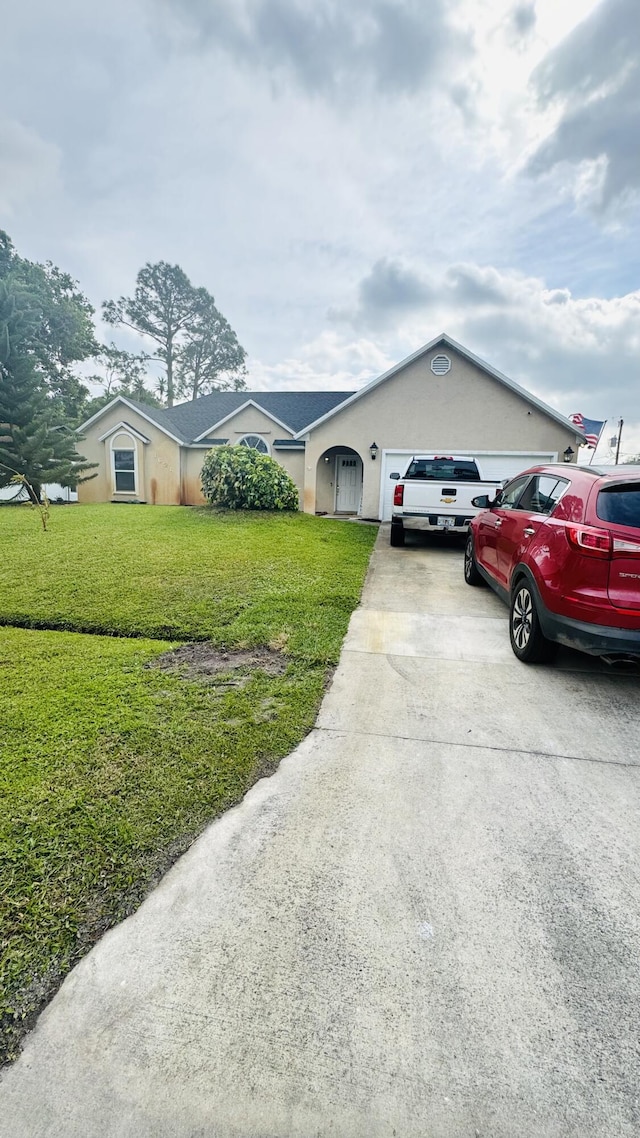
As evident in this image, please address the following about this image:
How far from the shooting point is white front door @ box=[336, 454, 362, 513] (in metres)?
17.8

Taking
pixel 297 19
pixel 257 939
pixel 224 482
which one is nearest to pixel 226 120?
pixel 297 19

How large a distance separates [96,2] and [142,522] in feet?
31.4

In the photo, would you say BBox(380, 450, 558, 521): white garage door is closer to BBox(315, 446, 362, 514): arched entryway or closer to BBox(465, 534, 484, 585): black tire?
BBox(315, 446, 362, 514): arched entryway

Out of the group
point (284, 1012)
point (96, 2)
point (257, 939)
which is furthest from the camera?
point (96, 2)

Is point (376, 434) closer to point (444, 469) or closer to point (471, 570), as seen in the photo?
point (444, 469)

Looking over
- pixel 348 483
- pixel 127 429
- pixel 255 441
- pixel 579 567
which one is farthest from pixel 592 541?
pixel 127 429

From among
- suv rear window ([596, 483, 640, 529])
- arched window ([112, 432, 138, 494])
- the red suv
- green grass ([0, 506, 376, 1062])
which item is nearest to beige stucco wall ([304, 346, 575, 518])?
green grass ([0, 506, 376, 1062])

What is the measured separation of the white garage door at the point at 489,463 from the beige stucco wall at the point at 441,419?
15cm

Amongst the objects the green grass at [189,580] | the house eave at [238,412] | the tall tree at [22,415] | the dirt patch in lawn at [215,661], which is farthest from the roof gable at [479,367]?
the tall tree at [22,415]

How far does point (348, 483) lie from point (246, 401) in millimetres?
5576

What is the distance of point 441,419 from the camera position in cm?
1384

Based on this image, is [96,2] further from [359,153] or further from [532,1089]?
[532,1089]

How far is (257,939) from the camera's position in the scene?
1673 mm

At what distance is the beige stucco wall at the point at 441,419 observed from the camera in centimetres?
1341
